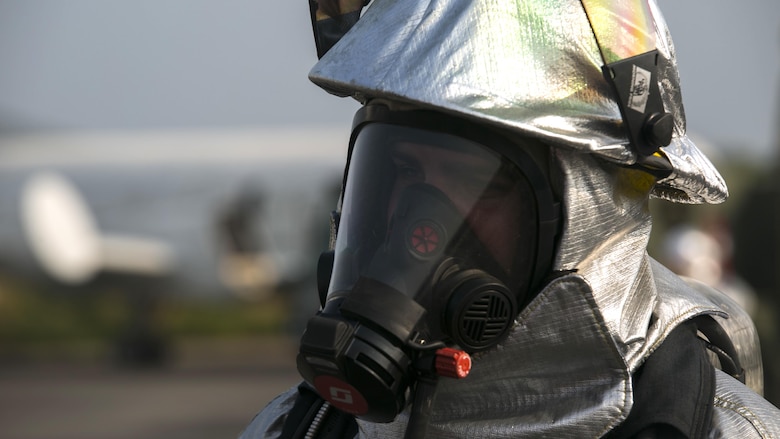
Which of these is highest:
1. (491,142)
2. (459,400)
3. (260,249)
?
(491,142)

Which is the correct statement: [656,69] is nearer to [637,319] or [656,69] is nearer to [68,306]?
[637,319]

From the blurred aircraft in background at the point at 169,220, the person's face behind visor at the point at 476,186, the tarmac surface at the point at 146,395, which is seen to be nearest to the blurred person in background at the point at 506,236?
the person's face behind visor at the point at 476,186

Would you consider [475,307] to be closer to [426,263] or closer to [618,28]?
[426,263]

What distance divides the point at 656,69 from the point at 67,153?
64.2 ft

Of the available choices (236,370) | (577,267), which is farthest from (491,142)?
(236,370)

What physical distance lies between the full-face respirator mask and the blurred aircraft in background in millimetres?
12613

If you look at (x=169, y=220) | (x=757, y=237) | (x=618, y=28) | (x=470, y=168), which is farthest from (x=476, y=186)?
(x=169, y=220)

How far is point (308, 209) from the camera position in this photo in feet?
57.5

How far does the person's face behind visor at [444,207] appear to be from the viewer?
1593 millimetres

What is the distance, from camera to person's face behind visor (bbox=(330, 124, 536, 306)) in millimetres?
1593

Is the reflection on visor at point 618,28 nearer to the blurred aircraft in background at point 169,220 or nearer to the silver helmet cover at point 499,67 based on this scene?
the silver helmet cover at point 499,67

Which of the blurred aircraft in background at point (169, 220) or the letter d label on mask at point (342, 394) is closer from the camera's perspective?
the letter d label on mask at point (342, 394)

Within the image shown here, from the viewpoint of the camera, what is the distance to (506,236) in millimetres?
1624

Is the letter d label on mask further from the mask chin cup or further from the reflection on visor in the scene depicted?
the reflection on visor
